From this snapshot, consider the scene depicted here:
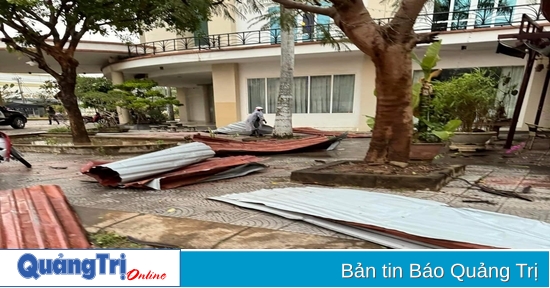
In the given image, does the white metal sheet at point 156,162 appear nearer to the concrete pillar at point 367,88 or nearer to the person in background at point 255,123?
the person in background at point 255,123

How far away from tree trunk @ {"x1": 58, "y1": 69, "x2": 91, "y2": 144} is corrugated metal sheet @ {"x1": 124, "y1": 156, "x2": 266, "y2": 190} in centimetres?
650

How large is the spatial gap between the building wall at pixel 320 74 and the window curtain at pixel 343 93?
0.17 meters

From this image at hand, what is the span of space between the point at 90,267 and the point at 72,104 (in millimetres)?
9537

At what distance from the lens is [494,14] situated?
464 inches

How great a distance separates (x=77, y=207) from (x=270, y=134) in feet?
28.9

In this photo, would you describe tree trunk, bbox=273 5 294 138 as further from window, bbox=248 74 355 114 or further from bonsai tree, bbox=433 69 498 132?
bonsai tree, bbox=433 69 498 132

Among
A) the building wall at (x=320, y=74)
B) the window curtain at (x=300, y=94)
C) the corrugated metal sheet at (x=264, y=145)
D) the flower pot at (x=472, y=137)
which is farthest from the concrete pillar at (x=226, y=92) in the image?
the flower pot at (x=472, y=137)

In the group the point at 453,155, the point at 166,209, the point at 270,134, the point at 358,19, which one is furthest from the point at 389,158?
the point at 270,134

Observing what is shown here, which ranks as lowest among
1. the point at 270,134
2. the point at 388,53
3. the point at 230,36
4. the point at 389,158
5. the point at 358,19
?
the point at 270,134

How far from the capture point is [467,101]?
7262 millimetres

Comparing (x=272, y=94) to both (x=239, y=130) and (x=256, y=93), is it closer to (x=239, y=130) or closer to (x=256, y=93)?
(x=256, y=93)

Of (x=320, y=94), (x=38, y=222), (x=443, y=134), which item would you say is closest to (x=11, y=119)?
(x=320, y=94)

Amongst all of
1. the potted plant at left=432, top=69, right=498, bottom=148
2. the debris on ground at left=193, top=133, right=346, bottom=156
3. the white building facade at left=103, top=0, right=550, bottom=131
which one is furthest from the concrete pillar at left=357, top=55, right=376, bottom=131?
the potted plant at left=432, top=69, right=498, bottom=148

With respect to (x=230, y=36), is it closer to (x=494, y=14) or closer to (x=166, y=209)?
(x=494, y=14)
